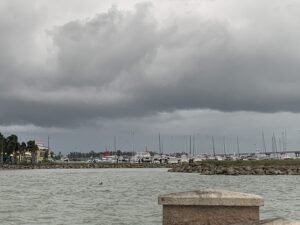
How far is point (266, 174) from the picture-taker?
120562 millimetres

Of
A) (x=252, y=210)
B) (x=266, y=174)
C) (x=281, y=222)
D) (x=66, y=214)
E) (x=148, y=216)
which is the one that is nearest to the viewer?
(x=281, y=222)

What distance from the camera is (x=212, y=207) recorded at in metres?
10.0

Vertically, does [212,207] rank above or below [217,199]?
below

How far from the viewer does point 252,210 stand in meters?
9.99

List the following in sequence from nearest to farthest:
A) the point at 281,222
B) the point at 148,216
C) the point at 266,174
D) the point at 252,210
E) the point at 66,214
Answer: the point at 281,222, the point at 252,210, the point at 148,216, the point at 66,214, the point at 266,174

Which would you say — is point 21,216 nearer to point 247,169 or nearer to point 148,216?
point 148,216

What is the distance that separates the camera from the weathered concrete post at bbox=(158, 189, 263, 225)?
9938mm

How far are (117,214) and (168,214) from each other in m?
22.6

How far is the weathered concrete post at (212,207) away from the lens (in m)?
9.94

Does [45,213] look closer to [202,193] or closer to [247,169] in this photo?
[202,193]

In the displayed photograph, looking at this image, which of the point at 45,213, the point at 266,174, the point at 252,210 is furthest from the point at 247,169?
the point at 252,210

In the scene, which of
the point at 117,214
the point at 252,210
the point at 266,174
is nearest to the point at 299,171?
the point at 266,174

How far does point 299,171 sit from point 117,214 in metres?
97.4

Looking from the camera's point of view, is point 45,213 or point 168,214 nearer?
point 168,214
